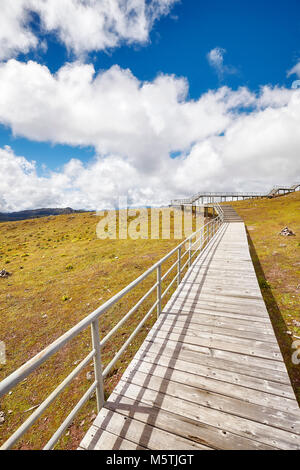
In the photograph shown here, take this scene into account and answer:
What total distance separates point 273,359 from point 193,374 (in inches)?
61.4

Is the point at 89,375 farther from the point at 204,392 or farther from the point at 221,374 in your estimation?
the point at 221,374

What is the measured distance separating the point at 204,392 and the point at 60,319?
6.92 meters

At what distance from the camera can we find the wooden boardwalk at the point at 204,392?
2.48 m

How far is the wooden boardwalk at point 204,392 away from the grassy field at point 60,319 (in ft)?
5.42

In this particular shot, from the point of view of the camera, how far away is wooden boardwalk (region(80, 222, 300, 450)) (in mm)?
2484

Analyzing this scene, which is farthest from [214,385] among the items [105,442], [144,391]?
[105,442]

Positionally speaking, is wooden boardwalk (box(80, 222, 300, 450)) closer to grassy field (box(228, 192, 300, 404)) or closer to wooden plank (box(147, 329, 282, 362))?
wooden plank (box(147, 329, 282, 362))

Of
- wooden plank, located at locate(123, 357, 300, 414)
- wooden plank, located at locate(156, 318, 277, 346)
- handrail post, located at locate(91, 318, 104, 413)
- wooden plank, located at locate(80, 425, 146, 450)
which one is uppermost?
handrail post, located at locate(91, 318, 104, 413)

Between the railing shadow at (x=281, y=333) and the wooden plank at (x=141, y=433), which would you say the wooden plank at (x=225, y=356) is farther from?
the wooden plank at (x=141, y=433)

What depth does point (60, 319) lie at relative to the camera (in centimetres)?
815

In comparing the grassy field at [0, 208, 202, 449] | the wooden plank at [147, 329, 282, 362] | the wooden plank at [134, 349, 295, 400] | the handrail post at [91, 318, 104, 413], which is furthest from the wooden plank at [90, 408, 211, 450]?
the wooden plank at [147, 329, 282, 362]

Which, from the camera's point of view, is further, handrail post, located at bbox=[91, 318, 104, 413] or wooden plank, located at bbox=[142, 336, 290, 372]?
wooden plank, located at bbox=[142, 336, 290, 372]

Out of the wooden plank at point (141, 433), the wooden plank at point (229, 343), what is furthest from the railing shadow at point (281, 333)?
the wooden plank at point (141, 433)

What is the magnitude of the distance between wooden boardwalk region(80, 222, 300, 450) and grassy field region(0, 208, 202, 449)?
5.42 feet
